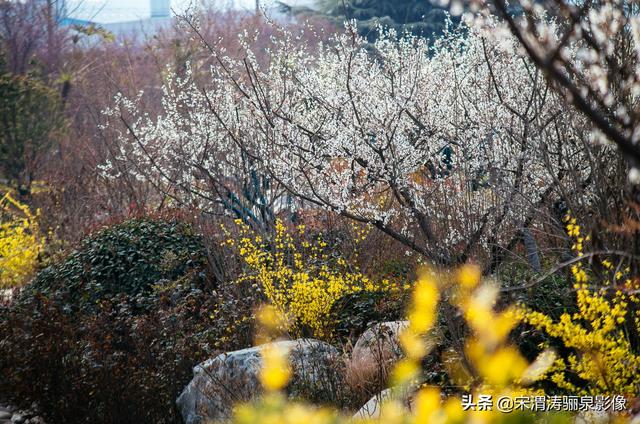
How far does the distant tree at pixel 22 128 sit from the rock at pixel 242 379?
924 centimetres

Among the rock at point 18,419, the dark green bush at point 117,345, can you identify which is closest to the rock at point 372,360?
the dark green bush at point 117,345

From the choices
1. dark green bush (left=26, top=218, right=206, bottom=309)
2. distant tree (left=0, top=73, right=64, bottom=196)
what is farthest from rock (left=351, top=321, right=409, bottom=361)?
distant tree (left=0, top=73, right=64, bottom=196)

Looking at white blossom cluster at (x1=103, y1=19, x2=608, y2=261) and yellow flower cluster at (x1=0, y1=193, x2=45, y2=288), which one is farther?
yellow flower cluster at (x1=0, y1=193, x2=45, y2=288)

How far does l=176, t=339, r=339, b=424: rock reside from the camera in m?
4.91

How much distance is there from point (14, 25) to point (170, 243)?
1306 centimetres

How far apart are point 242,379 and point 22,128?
419 inches

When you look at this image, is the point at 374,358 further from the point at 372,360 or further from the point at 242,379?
the point at 242,379

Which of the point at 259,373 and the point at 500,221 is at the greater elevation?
the point at 500,221

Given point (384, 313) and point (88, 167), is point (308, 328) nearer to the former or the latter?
point (384, 313)

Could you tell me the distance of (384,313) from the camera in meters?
6.43

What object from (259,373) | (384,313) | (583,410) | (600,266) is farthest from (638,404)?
(384,313)

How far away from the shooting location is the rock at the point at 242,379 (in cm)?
491

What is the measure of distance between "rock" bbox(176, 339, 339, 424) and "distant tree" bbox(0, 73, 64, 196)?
924 centimetres

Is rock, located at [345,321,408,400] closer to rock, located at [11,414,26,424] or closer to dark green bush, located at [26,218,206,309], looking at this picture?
rock, located at [11,414,26,424]
